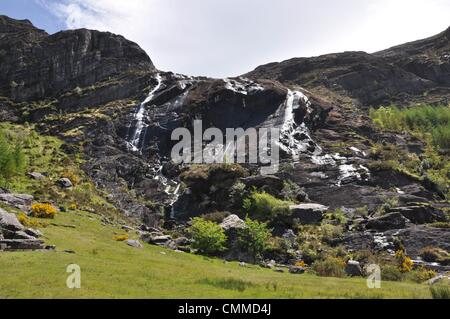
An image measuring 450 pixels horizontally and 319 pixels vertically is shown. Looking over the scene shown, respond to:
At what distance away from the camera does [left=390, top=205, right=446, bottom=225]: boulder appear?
71.1 metres

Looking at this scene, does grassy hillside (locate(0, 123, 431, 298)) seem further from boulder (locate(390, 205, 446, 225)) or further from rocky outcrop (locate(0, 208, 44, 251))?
boulder (locate(390, 205, 446, 225))

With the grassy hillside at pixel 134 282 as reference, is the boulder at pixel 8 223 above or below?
above

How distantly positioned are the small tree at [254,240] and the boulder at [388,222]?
56.4ft

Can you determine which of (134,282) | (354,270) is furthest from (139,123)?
(134,282)

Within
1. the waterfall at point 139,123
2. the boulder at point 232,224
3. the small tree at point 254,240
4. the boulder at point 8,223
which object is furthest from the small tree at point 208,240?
the waterfall at point 139,123

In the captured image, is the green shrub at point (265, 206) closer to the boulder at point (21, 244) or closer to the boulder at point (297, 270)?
the boulder at point (297, 270)

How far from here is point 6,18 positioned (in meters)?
192

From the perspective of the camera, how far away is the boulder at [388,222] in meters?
68.4

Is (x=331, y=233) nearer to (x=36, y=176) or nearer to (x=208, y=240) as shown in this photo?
(x=208, y=240)

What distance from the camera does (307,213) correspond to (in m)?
74.4

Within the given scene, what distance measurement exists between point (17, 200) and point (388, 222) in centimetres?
5217

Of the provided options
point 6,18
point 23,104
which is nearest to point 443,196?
point 23,104
